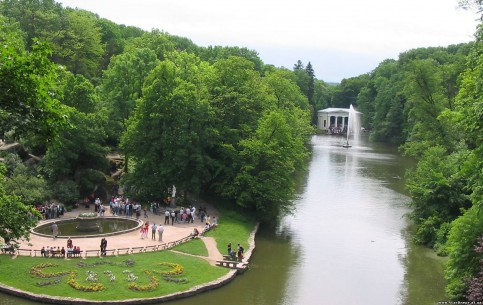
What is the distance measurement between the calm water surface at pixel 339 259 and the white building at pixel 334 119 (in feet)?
270

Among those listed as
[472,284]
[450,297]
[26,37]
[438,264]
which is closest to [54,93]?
[472,284]

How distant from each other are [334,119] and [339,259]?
114m

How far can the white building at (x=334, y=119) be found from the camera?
13525cm

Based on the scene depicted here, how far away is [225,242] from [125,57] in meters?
24.8

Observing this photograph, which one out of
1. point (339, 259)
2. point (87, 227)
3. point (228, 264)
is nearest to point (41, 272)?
point (87, 227)

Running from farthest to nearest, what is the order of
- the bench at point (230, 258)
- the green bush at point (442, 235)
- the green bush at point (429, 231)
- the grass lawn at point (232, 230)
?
the green bush at point (429, 231)
the green bush at point (442, 235)
the grass lawn at point (232, 230)
the bench at point (230, 258)

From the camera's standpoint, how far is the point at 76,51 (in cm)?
5934

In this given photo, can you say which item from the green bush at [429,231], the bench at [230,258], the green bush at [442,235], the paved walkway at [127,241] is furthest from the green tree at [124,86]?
the green bush at [442,235]

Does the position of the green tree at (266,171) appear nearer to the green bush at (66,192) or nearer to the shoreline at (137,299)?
the green bush at (66,192)

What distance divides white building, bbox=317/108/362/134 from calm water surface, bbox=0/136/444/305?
82.4m

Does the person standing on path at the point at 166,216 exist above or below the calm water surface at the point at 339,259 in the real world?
above

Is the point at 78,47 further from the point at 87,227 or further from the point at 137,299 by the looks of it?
the point at 137,299

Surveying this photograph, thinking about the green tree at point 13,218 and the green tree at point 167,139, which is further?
the green tree at point 167,139

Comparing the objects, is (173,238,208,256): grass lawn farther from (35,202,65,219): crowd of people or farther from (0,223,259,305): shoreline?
(35,202,65,219): crowd of people
